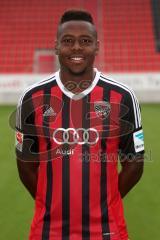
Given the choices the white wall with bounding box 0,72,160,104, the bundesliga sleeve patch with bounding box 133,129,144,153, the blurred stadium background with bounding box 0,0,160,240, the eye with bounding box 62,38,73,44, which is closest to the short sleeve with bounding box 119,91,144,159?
the bundesliga sleeve patch with bounding box 133,129,144,153

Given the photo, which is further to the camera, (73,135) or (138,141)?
(138,141)

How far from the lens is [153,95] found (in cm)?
1129

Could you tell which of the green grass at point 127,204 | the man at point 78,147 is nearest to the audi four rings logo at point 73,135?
the man at point 78,147

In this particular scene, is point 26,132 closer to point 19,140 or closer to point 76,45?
point 19,140

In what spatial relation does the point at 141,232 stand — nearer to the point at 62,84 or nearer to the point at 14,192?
the point at 14,192

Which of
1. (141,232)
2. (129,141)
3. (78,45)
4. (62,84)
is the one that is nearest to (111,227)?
(129,141)

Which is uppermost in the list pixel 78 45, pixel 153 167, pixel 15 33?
pixel 15 33

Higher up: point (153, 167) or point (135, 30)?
point (135, 30)

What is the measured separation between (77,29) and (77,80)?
25 cm

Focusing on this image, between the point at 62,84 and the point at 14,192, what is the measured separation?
3.29 meters

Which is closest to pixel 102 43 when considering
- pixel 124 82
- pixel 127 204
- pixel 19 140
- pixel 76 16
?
pixel 124 82

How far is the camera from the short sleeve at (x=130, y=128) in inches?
83.2

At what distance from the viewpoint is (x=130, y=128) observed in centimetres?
216

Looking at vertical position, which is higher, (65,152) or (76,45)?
(76,45)
